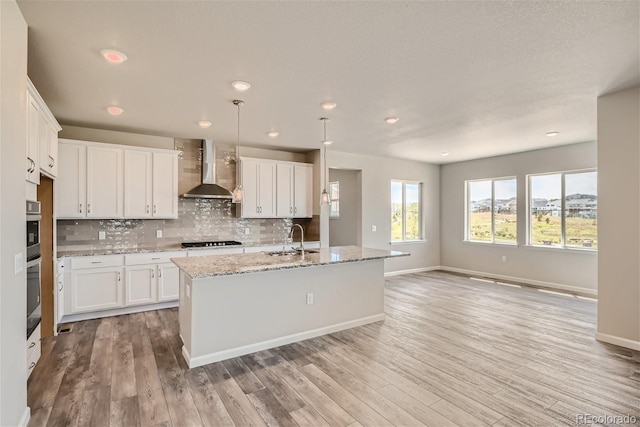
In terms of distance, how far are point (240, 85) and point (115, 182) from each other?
268 centimetres

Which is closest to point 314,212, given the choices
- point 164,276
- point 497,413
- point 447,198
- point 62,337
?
point 164,276

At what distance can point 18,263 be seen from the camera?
2025 mm

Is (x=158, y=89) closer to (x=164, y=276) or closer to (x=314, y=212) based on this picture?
(x=164, y=276)

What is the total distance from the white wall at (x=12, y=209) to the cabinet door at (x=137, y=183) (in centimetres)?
260

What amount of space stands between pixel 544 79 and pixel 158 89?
3606mm

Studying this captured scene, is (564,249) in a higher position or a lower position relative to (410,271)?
higher

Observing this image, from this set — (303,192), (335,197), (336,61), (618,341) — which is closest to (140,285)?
(303,192)

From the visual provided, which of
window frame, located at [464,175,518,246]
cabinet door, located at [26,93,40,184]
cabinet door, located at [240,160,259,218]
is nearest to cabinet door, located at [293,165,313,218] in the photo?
cabinet door, located at [240,160,259,218]

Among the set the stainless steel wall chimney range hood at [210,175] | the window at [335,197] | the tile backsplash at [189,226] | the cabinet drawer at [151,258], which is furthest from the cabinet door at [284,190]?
the window at [335,197]

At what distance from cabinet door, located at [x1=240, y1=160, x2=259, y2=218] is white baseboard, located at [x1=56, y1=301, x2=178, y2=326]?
71.4 inches

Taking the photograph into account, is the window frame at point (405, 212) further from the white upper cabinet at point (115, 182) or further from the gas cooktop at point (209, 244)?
the white upper cabinet at point (115, 182)

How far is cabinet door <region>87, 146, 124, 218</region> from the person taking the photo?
4.43m

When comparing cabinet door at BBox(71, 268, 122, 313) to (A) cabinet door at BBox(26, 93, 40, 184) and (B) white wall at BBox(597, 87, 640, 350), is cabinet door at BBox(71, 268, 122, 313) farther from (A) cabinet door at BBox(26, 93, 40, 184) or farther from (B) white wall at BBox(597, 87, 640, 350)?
(B) white wall at BBox(597, 87, 640, 350)

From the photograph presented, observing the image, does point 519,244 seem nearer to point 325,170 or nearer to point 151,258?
point 325,170
